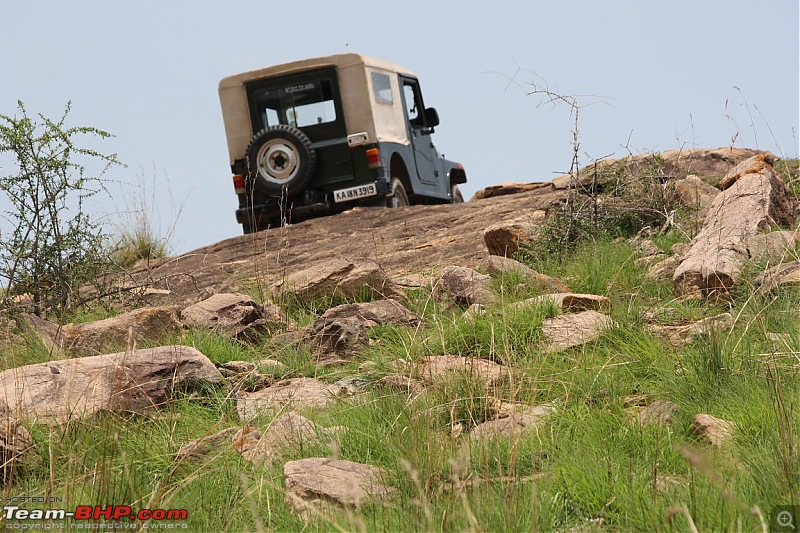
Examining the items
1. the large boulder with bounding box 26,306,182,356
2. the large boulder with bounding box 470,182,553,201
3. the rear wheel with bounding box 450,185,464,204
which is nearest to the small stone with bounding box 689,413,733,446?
the large boulder with bounding box 26,306,182,356

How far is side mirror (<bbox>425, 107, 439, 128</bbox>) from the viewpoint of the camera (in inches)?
547

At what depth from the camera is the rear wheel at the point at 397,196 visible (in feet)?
40.8

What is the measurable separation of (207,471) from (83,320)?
14.5ft

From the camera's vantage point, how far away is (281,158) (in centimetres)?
1204

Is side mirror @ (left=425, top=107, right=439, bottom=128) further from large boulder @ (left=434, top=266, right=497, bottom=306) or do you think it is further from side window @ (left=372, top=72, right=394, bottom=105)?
large boulder @ (left=434, top=266, right=497, bottom=306)

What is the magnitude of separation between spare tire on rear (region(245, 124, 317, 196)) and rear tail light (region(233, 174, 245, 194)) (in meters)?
0.85

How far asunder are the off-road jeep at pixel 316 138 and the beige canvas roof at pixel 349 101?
13 millimetres

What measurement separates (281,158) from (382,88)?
181 cm

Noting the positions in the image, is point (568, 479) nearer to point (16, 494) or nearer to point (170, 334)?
point (16, 494)

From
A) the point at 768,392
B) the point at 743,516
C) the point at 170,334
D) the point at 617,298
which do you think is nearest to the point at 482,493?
the point at 743,516

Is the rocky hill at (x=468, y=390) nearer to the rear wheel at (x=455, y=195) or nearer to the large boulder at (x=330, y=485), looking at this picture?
the large boulder at (x=330, y=485)

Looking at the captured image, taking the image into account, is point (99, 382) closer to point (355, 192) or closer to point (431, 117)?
point (355, 192)

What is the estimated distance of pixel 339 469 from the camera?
331 centimetres

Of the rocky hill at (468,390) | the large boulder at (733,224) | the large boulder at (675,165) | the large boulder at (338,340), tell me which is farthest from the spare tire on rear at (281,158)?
the large boulder at (338,340)
